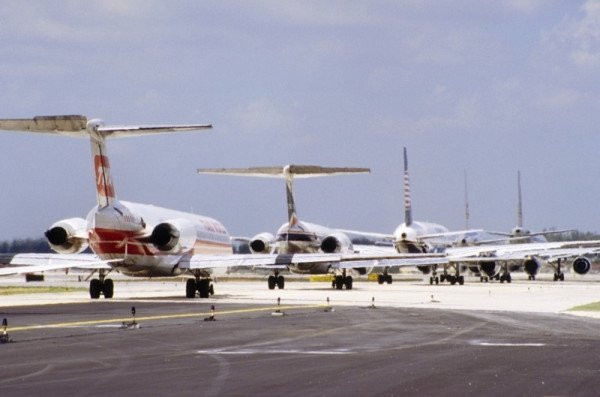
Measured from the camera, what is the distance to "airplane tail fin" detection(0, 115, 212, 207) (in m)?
46.2

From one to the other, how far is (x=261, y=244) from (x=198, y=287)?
22.2m

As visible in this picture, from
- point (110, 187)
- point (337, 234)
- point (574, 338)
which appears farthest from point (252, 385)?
point (337, 234)

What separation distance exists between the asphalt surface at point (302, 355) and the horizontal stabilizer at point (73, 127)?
11264 mm

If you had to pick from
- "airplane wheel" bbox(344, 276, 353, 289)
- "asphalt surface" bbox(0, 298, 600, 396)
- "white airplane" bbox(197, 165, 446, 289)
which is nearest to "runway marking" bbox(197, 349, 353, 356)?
"asphalt surface" bbox(0, 298, 600, 396)

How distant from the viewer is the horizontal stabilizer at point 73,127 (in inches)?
1783

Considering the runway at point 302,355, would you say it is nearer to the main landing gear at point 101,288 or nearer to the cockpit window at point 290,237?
the main landing gear at point 101,288

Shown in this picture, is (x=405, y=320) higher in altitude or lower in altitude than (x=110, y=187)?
lower

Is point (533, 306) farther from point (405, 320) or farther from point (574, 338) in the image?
point (574, 338)

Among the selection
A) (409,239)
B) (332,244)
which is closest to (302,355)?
(332,244)

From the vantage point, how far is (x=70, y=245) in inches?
2093

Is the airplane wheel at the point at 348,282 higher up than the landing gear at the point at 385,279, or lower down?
higher up

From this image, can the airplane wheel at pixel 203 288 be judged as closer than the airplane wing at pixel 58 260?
No

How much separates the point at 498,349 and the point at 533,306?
23.2 meters

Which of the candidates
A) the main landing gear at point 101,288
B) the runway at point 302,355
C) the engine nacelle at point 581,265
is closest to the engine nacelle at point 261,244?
the main landing gear at point 101,288
